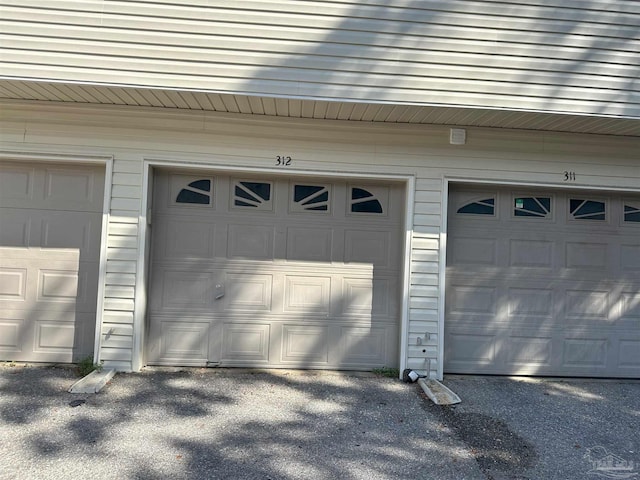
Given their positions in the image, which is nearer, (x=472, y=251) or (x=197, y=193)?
(x=197, y=193)

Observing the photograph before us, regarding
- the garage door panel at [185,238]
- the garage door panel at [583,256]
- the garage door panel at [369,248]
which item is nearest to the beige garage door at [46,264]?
the garage door panel at [185,238]

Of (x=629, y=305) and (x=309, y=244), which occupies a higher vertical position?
(x=309, y=244)

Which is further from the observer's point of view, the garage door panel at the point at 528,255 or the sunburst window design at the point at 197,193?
the garage door panel at the point at 528,255

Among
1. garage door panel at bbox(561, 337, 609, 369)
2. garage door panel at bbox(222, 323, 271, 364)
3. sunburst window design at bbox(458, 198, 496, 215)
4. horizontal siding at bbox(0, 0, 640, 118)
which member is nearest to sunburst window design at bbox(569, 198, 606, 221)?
sunburst window design at bbox(458, 198, 496, 215)

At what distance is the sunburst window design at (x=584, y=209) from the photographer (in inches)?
204

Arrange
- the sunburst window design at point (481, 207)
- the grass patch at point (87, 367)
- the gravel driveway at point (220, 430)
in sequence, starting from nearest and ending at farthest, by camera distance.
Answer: the gravel driveway at point (220, 430)
the grass patch at point (87, 367)
the sunburst window design at point (481, 207)

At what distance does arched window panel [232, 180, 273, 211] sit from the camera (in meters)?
5.00

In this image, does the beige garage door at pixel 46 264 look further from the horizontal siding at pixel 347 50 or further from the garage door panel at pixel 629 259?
the garage door panel at pixel 629 259

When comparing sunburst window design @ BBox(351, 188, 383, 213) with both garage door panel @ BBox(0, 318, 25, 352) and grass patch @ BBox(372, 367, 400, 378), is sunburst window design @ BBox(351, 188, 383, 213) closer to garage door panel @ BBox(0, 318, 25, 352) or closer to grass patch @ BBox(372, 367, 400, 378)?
grass patch @ BBox(372, 367, 400, 378)

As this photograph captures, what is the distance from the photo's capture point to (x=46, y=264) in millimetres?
4832

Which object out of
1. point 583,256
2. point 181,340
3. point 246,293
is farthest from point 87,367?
point 583,256

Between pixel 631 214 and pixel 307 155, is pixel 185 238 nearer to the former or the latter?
pixel 307 155

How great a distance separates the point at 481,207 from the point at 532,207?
22.9 inches

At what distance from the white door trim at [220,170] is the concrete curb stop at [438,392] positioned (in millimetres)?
330
